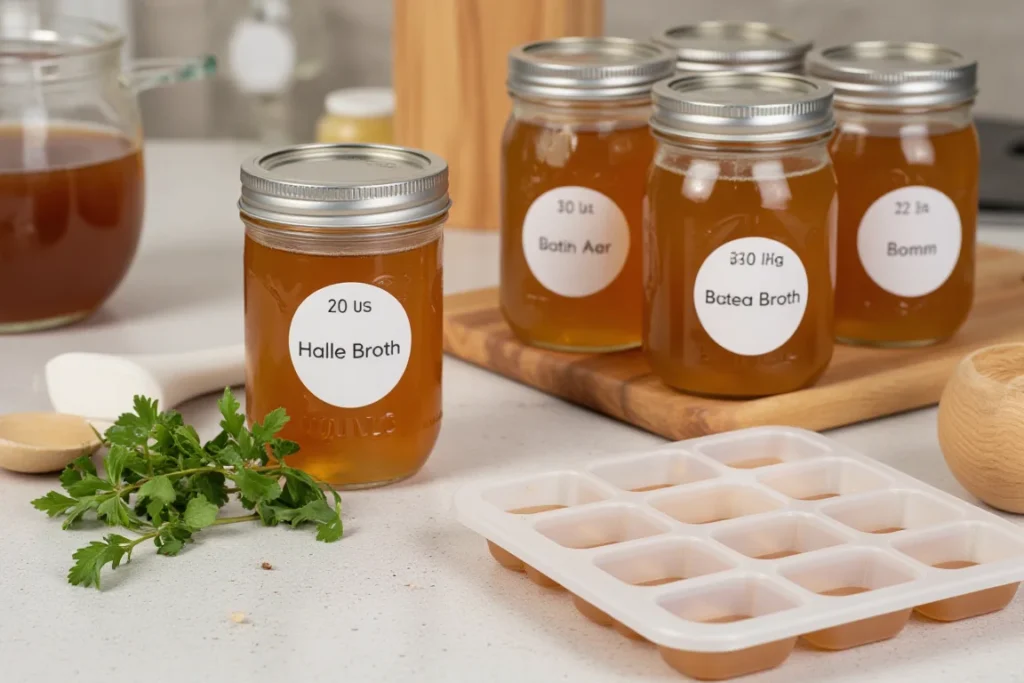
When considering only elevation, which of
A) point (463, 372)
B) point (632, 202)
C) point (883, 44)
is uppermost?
point (883, 44)

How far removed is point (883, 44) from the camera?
130cm

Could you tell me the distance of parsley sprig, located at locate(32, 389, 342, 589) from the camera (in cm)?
97

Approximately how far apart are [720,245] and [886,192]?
196 mm

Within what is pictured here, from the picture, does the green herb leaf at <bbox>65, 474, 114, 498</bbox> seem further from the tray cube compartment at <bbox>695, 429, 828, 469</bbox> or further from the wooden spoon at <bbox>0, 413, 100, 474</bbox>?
the tray cube compartment at <bbox>695, 429, 828, 469</bbox>

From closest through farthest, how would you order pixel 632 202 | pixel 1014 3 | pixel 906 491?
pixel 906 491
pixel 632 202
pixel 1014 3

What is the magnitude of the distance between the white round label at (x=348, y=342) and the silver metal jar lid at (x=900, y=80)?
430mm

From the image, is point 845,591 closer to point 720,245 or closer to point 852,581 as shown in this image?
point 852,581

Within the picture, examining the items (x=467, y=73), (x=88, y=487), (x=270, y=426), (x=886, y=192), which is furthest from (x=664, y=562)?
(x=467, y=73)

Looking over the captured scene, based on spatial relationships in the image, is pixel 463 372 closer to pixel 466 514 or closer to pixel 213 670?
pixel 466 514

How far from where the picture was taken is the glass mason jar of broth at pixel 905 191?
122cm

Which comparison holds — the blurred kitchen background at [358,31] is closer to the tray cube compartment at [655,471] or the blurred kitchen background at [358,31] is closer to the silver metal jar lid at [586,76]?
the silver metal jar lid at [586,76]

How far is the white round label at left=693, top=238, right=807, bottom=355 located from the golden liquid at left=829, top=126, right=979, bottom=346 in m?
0.16

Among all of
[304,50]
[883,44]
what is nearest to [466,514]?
[883,44]

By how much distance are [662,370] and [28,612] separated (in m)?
0.49
